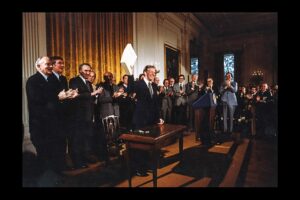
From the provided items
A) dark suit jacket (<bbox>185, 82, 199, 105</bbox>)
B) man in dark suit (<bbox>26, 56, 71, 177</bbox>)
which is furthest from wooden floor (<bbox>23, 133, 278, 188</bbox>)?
dark suit jacket (<bbox>185, 82, 199, 105</bbox>)

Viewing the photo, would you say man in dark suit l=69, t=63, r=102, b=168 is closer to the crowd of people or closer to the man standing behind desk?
the crowd of people

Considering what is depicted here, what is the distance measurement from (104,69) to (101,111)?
1859 millimetres

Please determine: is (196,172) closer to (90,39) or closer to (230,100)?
(230,100)

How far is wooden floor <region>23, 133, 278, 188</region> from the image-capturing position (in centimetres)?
322

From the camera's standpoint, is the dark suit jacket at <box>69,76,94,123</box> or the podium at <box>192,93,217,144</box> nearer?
the dark suit jacket at <box>69,76,94,123</box>

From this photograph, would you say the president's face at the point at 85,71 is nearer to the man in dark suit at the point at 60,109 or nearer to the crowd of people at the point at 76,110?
the crowd of people at the point at 76,110

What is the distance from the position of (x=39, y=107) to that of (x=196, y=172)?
2554 millimetres

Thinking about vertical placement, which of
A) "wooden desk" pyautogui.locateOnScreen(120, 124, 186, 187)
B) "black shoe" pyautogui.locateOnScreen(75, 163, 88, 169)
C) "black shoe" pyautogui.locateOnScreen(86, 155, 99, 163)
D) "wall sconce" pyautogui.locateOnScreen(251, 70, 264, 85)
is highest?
"wall sconce" pyautogui.locateOnScreen(251, 70, 264, 85)

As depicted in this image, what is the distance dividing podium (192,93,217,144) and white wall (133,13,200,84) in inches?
94.7

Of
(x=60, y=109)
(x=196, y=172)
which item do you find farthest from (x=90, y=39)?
(x=196, y=172)

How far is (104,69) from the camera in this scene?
5852mm

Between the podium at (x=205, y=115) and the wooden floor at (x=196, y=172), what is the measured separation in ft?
1.65
